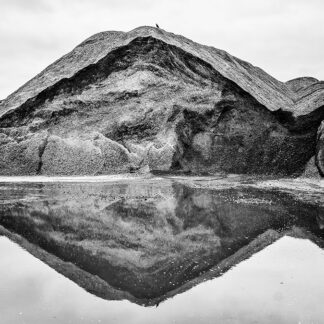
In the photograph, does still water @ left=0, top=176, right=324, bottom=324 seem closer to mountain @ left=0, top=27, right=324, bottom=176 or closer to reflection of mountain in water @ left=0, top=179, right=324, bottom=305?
reflection of mountain in water @ left=0, top=179, right=324, bottom=305

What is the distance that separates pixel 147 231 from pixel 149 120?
19550mm

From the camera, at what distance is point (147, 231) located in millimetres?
11242

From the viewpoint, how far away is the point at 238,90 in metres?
31.7

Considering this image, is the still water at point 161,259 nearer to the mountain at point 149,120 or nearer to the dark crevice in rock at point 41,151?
the mountain at point 149,120

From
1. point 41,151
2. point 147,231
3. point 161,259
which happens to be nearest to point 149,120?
point 41,151

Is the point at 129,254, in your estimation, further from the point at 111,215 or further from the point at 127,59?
the point at 127,59

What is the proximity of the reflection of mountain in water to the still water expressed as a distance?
0.02 metres

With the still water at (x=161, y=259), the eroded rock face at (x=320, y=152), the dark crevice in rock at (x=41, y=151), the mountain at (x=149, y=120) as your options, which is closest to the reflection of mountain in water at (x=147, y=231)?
the still water at (x=161, y=259)

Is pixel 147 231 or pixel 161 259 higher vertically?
pixel 161 259

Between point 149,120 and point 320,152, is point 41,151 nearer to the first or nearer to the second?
point 149,120

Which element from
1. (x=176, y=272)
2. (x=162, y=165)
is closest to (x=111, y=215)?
(x=176, y=272)

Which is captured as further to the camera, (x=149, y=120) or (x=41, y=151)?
(x=149, y=120)

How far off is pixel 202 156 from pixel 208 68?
7.01m

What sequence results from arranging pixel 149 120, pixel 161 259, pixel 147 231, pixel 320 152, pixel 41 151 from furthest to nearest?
1. pixel 149 120
2. pixel 41 151
3. pixel 320 152
4. pixel 147 231
5. pixel 161 259
